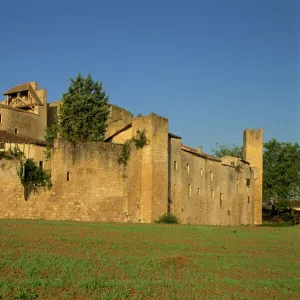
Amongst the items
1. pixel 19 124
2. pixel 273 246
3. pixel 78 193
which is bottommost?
pixel 273 246

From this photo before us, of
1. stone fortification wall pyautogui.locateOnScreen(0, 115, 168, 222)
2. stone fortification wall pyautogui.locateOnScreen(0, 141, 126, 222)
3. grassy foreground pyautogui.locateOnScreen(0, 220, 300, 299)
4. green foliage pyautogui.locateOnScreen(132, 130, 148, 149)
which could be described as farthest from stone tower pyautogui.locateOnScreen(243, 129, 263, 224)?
grassy foreground pyautogui.locateOnScreen(0, 220, 300, 299)

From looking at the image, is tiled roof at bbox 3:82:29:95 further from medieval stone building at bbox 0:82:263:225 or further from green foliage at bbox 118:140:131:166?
green foliage at bbox 118:140:131:166

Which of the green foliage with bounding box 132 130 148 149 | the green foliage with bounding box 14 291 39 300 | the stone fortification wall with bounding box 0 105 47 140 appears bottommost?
the green foliage with bounding box 14 291 39 300

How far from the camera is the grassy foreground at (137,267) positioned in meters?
11.6

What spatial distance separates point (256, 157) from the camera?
5900 centimetres

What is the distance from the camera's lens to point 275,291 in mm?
12586

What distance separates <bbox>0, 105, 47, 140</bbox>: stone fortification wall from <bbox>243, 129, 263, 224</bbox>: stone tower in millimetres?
24124

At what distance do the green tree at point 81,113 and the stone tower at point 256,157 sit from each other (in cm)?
1886

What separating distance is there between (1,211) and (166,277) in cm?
2002

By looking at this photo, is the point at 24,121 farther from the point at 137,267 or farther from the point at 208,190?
the point at 137,267

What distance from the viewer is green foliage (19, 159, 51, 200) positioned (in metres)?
31.7

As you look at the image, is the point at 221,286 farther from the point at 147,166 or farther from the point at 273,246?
the point at 147,166

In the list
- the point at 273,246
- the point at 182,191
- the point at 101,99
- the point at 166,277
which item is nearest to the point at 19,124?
the point at 101,99

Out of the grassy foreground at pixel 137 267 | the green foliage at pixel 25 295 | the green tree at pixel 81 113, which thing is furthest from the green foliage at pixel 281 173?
the green foliage at pixel 25 295
